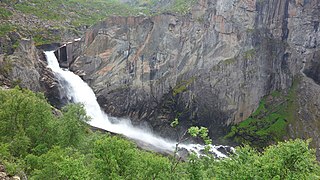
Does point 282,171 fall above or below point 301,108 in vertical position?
above

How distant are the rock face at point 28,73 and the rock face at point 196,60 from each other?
8.69m

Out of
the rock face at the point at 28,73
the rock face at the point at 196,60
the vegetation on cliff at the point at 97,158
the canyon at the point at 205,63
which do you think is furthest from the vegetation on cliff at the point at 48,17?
the vegetation on cliff at the point at 97,158

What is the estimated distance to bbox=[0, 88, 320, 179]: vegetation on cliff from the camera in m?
20.7

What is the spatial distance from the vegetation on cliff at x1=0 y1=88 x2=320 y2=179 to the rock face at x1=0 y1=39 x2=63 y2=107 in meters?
21.3

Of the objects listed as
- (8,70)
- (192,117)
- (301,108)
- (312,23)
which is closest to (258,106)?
(301,108)

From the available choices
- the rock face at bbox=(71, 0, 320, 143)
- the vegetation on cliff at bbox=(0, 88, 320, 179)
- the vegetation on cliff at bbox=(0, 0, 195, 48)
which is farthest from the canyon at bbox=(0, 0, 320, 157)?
the vegetation on cliff at bbox=(0, 88, 320, 179)

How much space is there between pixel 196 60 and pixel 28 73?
34159mm

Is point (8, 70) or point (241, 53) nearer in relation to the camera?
point (8, 70)

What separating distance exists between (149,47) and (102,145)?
158ft

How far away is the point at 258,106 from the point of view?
73750 millimetres

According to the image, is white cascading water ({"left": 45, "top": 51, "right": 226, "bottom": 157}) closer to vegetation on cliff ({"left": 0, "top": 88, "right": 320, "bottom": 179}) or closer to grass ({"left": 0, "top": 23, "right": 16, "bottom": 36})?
grass ({"left": 0, "top": 23, "right": 16, "bottom": 36})

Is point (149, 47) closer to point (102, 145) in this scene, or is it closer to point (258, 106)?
point (258, 106)

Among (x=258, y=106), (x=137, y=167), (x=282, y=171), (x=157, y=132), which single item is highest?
(x=282, y=171)

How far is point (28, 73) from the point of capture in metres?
60.0
